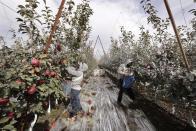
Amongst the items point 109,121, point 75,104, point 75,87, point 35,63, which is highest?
point 35,63

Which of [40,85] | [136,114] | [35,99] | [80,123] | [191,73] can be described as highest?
[191,73]

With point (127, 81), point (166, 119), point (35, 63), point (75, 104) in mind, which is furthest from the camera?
point (127, 81)

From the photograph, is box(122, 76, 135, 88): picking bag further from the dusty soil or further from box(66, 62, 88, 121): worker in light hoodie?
box(66, 62, 88, 121): worker in light hoodie

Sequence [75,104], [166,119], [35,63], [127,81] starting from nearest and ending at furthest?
[35,63]
[166,119]
[75,104]
[127,81]

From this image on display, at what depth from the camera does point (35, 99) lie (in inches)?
56.4

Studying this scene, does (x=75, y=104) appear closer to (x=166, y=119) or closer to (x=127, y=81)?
(x=127, y=81)

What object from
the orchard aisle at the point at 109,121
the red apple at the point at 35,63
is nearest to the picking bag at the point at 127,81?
the orchard aisle at the point at 109,121

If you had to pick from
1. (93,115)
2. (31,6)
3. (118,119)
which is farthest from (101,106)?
(31,6)

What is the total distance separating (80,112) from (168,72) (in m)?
3.06

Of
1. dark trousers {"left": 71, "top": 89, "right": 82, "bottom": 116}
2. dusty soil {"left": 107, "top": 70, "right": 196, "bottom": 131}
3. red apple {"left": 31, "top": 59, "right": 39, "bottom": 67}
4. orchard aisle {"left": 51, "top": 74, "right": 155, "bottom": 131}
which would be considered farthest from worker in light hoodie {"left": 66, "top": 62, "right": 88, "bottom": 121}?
dusty soil {"left": 107, "top": 70, "right": 196, "bottom": 131}

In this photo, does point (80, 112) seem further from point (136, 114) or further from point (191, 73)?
point (191, 73)

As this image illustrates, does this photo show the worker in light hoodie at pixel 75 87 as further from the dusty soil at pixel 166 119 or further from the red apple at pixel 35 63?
the dusty soil at pixel 166 119

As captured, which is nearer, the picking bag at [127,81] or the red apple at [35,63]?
the red apple at [35,63]

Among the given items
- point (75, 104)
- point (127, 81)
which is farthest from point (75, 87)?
point (127, 81)
